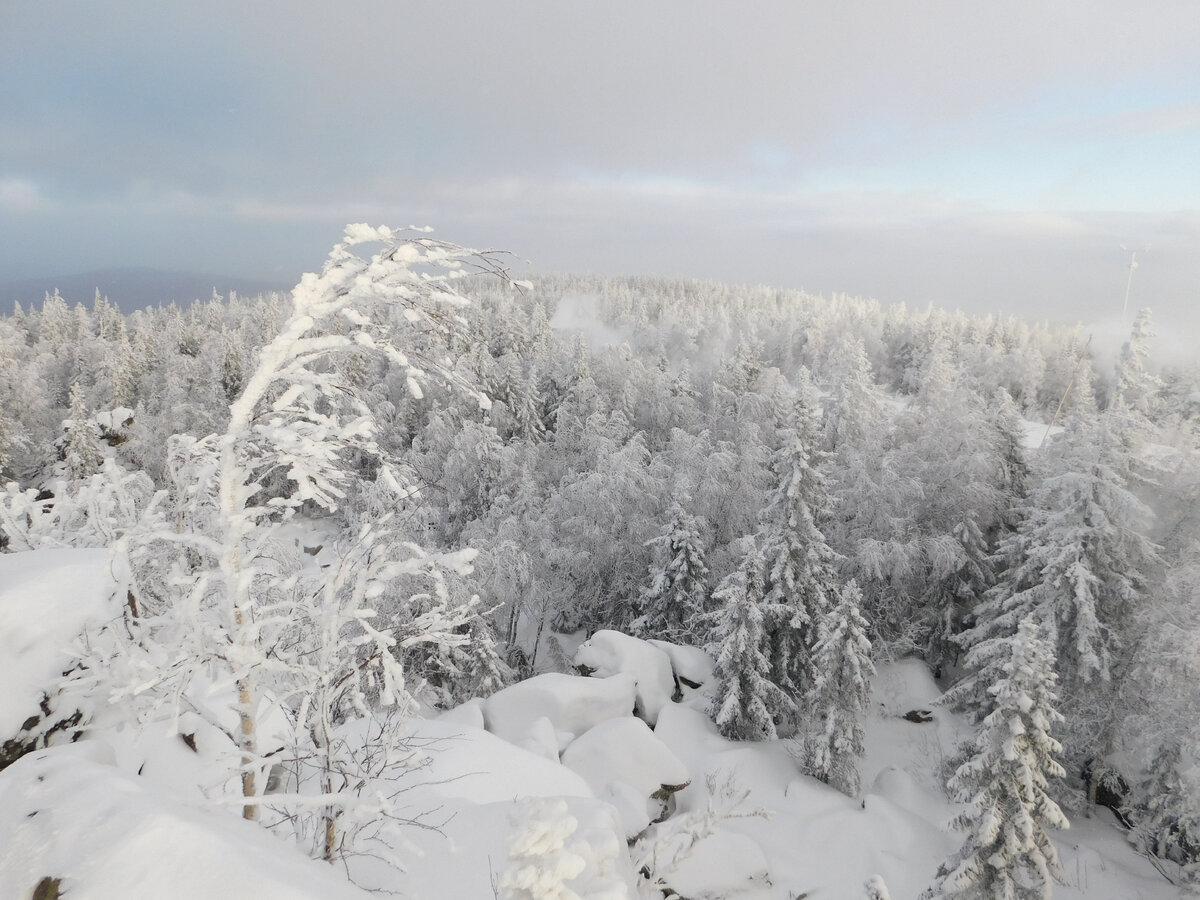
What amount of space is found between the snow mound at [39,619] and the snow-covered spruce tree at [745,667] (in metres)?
16.2

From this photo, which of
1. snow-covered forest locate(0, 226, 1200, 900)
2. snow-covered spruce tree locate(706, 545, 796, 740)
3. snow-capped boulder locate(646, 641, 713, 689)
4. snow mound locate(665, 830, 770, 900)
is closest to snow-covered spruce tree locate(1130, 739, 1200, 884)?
snow-covered forest locate(0, 226, 1200, 900)

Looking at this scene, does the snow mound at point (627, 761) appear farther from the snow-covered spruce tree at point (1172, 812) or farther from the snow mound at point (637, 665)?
the snow-covered spruce tree at point (1172, 812)

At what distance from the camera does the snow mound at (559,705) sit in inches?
624

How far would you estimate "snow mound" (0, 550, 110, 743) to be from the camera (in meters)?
4.60

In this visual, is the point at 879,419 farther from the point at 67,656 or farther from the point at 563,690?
the point at 67,656

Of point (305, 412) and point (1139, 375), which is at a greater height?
point (305, 412)

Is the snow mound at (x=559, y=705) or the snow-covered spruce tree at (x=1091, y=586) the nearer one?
the snow mound at (x=559, y=705)

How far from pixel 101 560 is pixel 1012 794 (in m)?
13.9

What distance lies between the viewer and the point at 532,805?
4.11 metres

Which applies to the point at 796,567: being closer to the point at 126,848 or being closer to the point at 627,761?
the point at 627,761

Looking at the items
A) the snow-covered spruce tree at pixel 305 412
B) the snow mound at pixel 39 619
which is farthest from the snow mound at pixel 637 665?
the snow-covered spruce tree at pixel 305 412

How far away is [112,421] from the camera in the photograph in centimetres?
3553

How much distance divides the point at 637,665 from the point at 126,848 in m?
17.6

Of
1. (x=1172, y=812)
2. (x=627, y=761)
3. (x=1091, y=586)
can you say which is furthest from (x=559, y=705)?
(x=1091, y=586)
